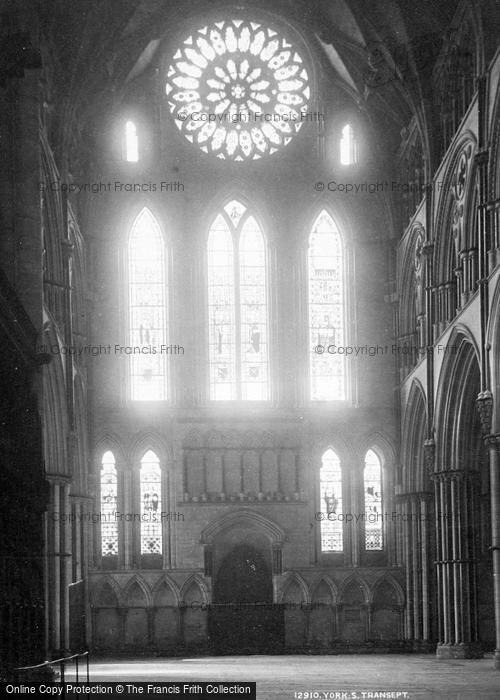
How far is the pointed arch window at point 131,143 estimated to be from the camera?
3834 centimetres

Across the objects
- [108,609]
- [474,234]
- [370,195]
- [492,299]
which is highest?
[370,195]

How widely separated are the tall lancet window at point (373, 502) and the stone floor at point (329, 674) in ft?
13.4

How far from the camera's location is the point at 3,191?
2691cm

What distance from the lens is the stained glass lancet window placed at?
36.7 m

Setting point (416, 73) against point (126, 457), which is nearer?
point (416, 73)

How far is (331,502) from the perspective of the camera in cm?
3703

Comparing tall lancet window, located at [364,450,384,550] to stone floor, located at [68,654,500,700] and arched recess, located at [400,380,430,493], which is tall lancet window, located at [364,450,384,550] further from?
stone floor, located at [68,654,500,700]

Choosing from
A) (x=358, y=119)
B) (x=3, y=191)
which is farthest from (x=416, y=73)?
(x=3, y=191)

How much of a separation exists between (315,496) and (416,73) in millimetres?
11818

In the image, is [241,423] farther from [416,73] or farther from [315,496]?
[416,73]

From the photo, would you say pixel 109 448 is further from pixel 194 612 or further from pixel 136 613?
pixel 194 612

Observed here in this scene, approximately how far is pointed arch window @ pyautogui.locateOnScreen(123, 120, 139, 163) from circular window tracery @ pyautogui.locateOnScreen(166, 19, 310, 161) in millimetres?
1290

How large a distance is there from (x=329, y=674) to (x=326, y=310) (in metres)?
14.8

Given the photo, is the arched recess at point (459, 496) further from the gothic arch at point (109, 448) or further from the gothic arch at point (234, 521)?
the gothic arch at point (109, 448)
